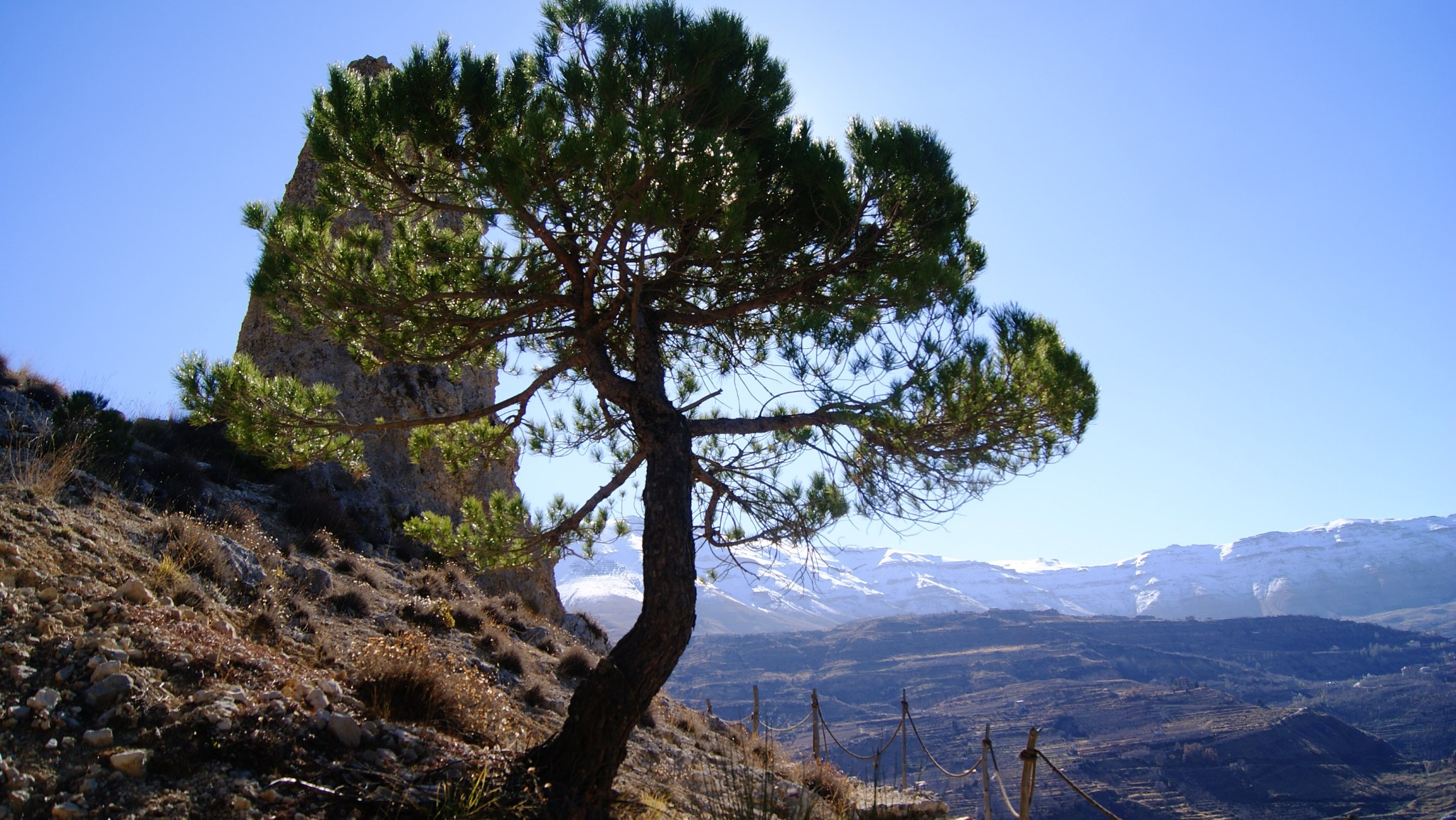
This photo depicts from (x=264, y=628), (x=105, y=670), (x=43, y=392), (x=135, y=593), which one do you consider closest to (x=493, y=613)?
(x=264, y=628)

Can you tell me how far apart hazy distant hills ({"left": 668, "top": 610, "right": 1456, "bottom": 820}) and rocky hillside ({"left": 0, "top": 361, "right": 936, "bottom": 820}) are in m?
12.7

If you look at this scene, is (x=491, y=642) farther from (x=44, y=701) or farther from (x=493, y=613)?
(x=44, y=701)

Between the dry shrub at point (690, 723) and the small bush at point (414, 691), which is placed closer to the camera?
the small bush at point (414, 691)

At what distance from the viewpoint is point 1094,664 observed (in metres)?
139

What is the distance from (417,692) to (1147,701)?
4847 inches

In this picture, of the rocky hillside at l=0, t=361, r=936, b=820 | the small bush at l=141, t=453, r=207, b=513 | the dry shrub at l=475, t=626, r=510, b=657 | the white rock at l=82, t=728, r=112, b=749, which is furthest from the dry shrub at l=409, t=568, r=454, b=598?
the white rock at l=82, t=728, r=112, b=749

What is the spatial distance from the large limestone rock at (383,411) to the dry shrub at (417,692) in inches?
288

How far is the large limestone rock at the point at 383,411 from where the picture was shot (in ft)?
43.1

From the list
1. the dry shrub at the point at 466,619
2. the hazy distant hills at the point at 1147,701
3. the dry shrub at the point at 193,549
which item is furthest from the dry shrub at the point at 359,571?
the hazy distant hills at the point at 1147,701

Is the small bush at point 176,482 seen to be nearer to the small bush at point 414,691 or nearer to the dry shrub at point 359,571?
the dry shrub at point 359,571

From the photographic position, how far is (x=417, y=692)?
17.9 ft

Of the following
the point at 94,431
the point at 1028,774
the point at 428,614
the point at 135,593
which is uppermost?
the point at 94,431

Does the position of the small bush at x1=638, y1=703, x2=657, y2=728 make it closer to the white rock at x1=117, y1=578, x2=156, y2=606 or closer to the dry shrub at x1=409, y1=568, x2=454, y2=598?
the dry shrub at x1=409, y1=568, x2=454, y2=598

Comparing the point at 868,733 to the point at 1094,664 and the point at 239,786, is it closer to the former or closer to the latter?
the point at 1094,664
